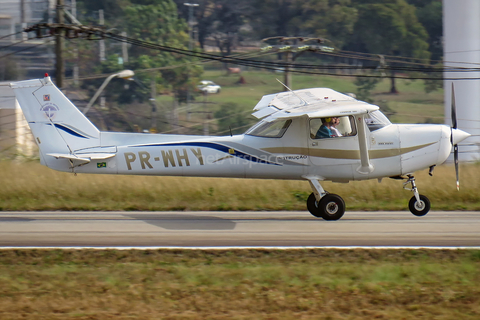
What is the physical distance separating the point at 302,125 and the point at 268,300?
5354mm

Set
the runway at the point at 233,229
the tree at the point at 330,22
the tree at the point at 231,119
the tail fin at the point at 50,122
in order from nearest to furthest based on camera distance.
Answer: the runway at the point at 233,229 → the tail fin at the point at 50,122 → the tree at the point at 231,119 → the tree at the point at 330,22

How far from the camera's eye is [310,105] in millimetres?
11156

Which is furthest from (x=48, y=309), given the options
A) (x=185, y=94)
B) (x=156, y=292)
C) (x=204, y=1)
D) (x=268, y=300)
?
(x=204, y=1)

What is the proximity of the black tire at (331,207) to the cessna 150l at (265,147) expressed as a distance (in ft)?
0.07

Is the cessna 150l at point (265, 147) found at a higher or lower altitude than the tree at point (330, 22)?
lower

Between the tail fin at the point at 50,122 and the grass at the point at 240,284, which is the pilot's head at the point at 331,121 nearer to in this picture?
the grass at the point at 240,284

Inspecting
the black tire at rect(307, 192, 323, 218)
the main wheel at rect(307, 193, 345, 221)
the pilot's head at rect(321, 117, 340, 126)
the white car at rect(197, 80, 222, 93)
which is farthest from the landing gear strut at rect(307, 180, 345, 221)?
the white car at rect(197, 80, 222, 93)

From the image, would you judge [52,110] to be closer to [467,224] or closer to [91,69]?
[467,224]

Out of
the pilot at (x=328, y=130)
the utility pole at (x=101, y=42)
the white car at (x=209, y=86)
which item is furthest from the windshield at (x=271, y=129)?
the utility pole at (x=101, y=42)

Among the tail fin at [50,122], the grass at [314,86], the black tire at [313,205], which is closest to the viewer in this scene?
the tail fin at [50,122]

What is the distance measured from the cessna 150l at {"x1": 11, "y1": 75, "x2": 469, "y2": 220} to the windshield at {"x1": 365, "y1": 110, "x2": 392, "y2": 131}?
22 mm

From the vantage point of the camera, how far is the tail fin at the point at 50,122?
11.1 meters

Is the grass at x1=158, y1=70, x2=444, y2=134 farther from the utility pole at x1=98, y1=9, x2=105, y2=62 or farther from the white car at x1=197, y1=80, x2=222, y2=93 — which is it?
the utility pole at x1=98, y1=9, x2=105, y2=62

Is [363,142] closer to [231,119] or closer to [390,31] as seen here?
[231,119]
